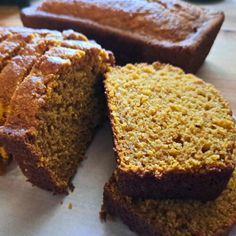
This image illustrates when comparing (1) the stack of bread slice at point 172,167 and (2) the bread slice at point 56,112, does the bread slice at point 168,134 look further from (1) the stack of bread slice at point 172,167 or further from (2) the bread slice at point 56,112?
(2) the bread slice at point 56,112

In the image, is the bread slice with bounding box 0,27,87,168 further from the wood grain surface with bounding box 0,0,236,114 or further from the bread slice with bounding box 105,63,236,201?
the wood grain surface with bounding box 0,0,236,114

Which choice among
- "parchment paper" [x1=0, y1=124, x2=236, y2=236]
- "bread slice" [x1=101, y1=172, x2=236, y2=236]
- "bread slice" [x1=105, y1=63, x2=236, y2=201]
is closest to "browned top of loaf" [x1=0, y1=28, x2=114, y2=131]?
"bread slice" [x1=105, y1=63, x2=236, y2=201]

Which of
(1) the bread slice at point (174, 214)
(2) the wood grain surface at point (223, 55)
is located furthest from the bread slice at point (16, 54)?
(2) the wood grain surface at point (223, 55)

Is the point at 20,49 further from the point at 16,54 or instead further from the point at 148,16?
the point at 148,16

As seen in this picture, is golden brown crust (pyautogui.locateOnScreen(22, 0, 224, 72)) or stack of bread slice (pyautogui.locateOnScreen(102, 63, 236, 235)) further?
golden brown crust (pyautogui.locateOnScreen(22, 0, 224, 72))

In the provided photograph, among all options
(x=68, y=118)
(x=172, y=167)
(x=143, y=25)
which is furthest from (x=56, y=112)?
(x=143, y=25)

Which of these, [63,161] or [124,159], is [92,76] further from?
[124,159]
